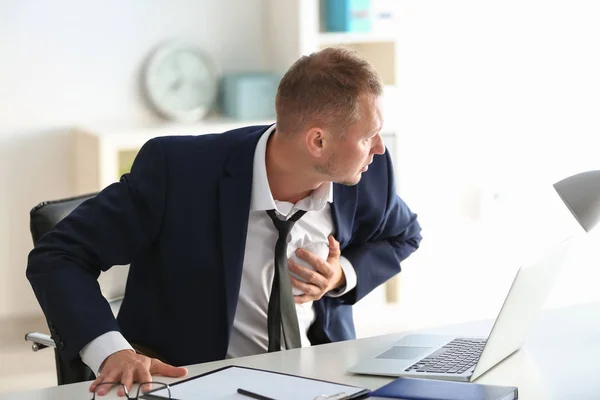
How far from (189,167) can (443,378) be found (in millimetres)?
781

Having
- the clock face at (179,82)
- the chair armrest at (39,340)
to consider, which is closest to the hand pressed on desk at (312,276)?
the chair armrest at (39,340)

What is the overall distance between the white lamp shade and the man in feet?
1.50

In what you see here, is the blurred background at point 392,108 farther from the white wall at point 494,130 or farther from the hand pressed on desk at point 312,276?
the hand pressed on desk at point 312,276

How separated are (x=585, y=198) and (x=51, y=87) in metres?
3.20

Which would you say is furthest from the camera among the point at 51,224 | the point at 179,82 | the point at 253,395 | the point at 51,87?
the point at 179,82

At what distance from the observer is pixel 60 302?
188cm

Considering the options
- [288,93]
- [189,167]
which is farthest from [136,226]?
[288,93]

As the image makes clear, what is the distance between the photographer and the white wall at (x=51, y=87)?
4.46 metres

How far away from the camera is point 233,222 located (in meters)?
2.12

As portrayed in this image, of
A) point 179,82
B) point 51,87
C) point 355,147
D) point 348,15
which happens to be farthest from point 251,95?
point 355,147

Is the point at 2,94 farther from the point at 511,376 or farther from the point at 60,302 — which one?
the point at 511,376

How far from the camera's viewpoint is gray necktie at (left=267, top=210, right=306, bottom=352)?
6.99 feet

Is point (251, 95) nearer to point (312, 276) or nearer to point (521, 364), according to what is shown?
point (312, 276)

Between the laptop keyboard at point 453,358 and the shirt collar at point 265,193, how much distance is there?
1.60 ft
